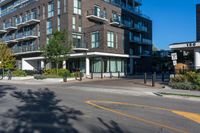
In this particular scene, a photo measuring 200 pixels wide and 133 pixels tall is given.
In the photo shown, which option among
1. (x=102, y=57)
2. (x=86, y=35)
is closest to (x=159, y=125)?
(x=102, y=57)

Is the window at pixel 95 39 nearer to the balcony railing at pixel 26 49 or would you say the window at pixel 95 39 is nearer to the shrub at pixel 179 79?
the balcony railing at pixel 26 49

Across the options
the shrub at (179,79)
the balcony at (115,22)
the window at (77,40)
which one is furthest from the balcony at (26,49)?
the shrub at (179,79)

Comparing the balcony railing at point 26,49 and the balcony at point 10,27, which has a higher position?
the balcony at point 10,27

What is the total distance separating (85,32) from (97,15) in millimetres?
4587

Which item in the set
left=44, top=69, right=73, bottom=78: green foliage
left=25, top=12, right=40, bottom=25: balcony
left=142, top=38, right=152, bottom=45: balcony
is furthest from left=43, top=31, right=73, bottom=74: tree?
left=142, top=38, right=152, bottom=45: balcony

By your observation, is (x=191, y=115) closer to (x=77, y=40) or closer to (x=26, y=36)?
(x=77, y=40)

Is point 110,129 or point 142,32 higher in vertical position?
point 142,32

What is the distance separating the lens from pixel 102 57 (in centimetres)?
4212

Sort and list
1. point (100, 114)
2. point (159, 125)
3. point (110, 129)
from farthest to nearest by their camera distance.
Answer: point (100, 114) → point (159, 125) → point (110, 129)

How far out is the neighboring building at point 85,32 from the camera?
141ft

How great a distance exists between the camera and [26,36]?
52.9 m

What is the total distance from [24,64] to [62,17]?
14.5 metres

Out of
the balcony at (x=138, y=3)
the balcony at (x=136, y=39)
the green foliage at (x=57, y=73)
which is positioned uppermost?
the balcony at (x=138, y=3)

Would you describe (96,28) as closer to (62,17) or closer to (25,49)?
(62,17)
